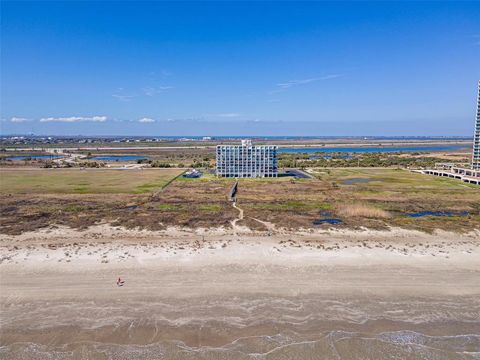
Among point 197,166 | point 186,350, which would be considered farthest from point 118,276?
point 197,166

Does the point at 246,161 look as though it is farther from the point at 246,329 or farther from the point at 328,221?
the point at 246,329

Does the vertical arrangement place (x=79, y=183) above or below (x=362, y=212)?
above

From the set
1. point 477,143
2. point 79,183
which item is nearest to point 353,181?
point 477,143

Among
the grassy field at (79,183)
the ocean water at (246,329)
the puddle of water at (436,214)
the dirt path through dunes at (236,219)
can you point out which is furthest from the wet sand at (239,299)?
the grassy field at (79,183)

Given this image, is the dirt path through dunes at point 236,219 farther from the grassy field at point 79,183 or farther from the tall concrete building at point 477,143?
the tall concrete building at point 477,143

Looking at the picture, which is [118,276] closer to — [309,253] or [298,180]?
[309,253]

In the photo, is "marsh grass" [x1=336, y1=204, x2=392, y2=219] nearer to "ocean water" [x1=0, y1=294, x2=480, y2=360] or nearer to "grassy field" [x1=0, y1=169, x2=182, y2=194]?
"ocean water" [x1=0, y1=294, x2=480, y2=360]
